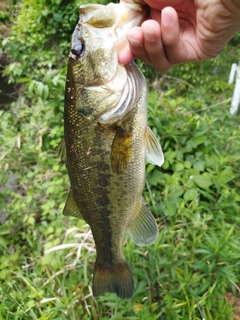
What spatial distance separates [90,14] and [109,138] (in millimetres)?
539

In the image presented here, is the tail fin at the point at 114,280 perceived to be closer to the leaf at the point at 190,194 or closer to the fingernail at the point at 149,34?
the leaf at the point at 190,194

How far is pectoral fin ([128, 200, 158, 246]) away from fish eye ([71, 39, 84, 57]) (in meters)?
0.84

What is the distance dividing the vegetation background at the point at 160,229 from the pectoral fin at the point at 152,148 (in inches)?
38.2

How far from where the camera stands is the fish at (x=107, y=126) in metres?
1.35

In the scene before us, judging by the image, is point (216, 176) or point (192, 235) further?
point (216, 176)

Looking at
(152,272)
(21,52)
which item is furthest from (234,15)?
(21,52)

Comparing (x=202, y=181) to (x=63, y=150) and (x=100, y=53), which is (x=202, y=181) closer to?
(x=63, y=150)

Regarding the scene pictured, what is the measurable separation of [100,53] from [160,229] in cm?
183

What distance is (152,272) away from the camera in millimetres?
2271

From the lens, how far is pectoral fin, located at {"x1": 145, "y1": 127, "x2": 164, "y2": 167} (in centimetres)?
153

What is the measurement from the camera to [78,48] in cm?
138

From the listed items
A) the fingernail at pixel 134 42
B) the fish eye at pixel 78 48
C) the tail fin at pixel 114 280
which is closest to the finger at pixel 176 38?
the fingernail at pixel 134 42

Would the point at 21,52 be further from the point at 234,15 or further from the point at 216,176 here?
the point at 234,15

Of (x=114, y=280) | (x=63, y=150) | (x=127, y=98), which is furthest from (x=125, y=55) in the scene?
(x=114, y=280)
